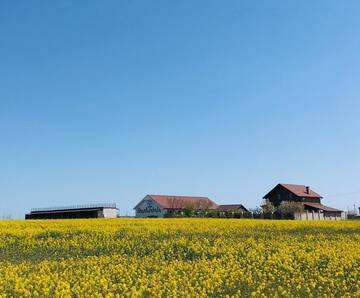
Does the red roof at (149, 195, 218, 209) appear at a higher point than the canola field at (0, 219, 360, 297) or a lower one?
higher

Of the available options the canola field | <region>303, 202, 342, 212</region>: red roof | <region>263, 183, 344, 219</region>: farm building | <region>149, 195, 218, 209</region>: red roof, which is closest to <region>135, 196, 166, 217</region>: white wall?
<region>149, 195, 218, 209</region>: red roof

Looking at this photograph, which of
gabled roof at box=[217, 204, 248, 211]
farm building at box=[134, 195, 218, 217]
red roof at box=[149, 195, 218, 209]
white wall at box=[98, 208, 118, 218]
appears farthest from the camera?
gabled roof at box=[217, 204, 248, 211]

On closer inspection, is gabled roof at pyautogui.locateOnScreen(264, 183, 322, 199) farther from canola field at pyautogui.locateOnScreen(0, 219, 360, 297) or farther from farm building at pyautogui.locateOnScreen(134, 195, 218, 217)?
canola field at pyautogui.locateOnScreen(0, 219, 360, 297)

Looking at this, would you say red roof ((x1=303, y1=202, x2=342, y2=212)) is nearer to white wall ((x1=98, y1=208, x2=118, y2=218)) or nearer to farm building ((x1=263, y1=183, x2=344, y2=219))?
farm building ((x1=263, y1=183, x2=344, y2=219))

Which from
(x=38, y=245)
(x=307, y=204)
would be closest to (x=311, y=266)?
(x=38, y=245)

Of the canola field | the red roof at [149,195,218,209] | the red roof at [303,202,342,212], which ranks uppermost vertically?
the red roof at [149,195,218,209]

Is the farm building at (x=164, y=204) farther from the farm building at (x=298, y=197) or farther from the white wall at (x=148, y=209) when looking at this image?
the farm building at (x=298, y=197)

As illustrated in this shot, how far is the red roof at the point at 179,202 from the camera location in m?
85.4

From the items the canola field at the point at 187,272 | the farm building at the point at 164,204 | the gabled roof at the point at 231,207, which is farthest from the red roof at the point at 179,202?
the canola field at the point at 187,272

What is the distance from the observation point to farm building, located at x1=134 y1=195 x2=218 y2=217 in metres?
84.6

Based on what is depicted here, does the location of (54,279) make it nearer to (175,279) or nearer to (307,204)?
(175,279)

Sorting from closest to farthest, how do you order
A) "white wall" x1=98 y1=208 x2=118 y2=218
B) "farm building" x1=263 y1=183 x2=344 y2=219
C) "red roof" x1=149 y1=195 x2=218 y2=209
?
1. "white wall" x1=98 y1=208 x2=118 y2=218
2. "farm building" x1=263 y1=183 x2=344 y2=219
3. "red roof" x1=149 y1=195 x2=218 y2=209

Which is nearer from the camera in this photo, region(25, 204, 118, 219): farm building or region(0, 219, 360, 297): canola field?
region(0, 219, 360, 297): canola field

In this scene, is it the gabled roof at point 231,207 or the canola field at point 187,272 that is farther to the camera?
the gabled roof at point 231,207
